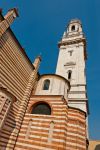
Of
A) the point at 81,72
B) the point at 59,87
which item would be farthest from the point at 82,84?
the point at 59,87

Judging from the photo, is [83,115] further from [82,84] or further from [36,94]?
[82,84]

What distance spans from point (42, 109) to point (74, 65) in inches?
530

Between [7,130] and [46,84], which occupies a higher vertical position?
[46,84]

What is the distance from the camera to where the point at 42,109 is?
1537cm

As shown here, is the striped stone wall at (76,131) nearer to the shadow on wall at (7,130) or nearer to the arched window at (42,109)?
the arched window at (42,109)

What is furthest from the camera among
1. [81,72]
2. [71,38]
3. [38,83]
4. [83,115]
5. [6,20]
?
A: [71,38]

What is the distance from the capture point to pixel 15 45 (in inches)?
598

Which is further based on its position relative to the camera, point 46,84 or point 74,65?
point 74,65

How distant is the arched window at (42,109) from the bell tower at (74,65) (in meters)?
6.71

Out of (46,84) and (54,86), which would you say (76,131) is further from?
(46,84)

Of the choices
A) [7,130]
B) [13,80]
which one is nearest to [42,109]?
[7,130]

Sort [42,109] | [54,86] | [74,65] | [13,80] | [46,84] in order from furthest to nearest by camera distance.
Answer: [74,65] → [46,84] → [54,86] → [42,109] → [13,80]

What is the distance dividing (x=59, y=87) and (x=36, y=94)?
285 centimetres

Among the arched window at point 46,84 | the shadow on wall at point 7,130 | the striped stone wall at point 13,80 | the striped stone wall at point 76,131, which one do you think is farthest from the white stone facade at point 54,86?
the shadow on wall at point 7,130
